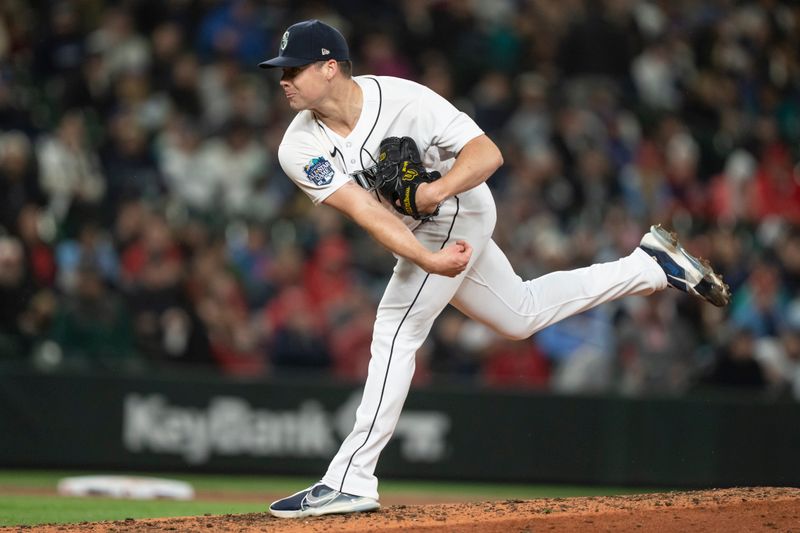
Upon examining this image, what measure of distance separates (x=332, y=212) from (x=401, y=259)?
19.0ft

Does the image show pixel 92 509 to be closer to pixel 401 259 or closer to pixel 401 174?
pixel 401 259

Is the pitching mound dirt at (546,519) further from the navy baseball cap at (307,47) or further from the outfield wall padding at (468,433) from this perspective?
the outfield wall padding at (468,433)

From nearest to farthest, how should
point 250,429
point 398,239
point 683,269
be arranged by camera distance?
point 398,239
point 683,269
point 250,429

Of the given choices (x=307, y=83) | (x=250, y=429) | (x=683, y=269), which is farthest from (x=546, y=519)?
(x=250, y=429)

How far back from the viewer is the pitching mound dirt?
5512mm

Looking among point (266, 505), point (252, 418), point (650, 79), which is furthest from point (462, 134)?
point (650, 79)

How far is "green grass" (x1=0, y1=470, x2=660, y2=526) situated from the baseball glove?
2.69m

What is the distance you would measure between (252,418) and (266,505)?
7.90 ft

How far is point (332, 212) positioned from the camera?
11594 millimetres

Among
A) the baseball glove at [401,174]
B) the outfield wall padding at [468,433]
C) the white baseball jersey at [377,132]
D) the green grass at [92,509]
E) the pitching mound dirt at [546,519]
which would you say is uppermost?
the white baseball jersey at [377,132]

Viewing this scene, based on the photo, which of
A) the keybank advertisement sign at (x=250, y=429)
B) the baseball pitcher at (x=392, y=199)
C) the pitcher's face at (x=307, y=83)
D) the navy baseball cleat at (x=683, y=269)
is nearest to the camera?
the baseball pitcher at (x=392, y=199)

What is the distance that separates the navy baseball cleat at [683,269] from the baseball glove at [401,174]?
134cm

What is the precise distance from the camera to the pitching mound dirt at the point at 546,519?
5.51 metres

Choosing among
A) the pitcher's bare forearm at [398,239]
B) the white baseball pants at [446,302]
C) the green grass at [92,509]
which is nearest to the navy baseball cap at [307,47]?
the pitcher's bare forearm at [398,239]
